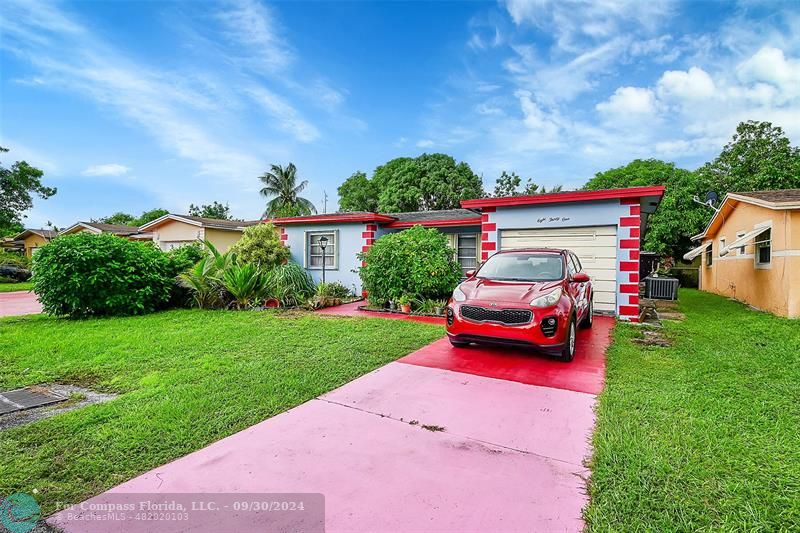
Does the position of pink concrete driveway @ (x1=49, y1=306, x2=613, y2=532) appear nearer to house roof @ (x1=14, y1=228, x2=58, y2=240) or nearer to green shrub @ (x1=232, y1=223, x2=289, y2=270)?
green shrub @ (x1=232, y1=223, x2=289, y2=270)

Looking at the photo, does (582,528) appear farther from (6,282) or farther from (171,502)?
(6,282)

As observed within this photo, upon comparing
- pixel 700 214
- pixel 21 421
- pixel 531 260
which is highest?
pixel 700 214

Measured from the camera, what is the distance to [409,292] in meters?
9.70

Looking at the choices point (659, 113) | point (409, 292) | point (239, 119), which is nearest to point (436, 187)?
point (659, 113)

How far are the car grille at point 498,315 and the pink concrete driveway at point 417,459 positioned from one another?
32.1 inches

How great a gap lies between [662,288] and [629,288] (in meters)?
6.40

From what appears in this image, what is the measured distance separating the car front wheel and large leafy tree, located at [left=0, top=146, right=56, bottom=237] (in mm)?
37472

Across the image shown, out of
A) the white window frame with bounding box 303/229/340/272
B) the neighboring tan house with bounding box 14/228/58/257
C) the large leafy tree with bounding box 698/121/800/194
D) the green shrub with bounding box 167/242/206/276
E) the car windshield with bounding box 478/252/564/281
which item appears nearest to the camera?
the car windshield with bounding box 478/252/564/281

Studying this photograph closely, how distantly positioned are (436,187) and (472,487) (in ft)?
88.6

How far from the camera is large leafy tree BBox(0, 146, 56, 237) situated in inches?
1030

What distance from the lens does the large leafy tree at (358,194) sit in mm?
33875

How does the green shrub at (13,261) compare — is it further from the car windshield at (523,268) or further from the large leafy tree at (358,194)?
the car windshield at (523,268)

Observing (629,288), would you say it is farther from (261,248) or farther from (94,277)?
(94,277)

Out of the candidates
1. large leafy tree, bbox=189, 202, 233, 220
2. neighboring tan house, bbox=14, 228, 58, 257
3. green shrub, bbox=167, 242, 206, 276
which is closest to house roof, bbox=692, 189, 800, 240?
green shrub, bbox=167, 242, 206, 276
